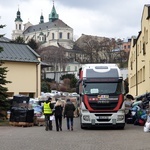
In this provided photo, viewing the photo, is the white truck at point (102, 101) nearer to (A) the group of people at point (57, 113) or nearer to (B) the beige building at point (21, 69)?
(A) the group of people at point (57, 113)

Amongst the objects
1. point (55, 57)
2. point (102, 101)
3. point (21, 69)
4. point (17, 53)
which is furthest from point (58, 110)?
point (55, 57)

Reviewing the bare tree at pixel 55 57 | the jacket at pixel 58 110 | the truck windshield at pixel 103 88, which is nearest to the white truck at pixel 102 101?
the truck windshield at pixel 103 88

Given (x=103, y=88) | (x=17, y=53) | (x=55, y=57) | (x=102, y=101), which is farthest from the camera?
(x=55, y=57)

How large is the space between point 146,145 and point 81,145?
241cm

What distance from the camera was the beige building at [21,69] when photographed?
4478 cm

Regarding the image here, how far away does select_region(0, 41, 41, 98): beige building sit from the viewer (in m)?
44.8

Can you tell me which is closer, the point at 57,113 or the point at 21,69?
the point at 57,113

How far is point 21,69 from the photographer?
45.6 m

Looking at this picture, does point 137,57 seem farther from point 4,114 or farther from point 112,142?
point 112,142

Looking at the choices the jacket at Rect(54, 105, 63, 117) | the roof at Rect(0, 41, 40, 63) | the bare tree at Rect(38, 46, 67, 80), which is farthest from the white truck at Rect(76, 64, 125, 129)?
the bare tree at Rect(38, 46, 67, 80)

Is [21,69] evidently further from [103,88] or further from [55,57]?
[55,57]

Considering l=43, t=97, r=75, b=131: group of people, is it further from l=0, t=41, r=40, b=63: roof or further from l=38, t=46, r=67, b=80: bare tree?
l=38, t=46, r=67, b=80: bare tree

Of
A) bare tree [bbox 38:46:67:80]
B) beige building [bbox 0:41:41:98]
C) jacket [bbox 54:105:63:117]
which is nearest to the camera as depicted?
jacket [bbox 54:105:63:117]

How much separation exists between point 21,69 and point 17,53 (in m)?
1.87
